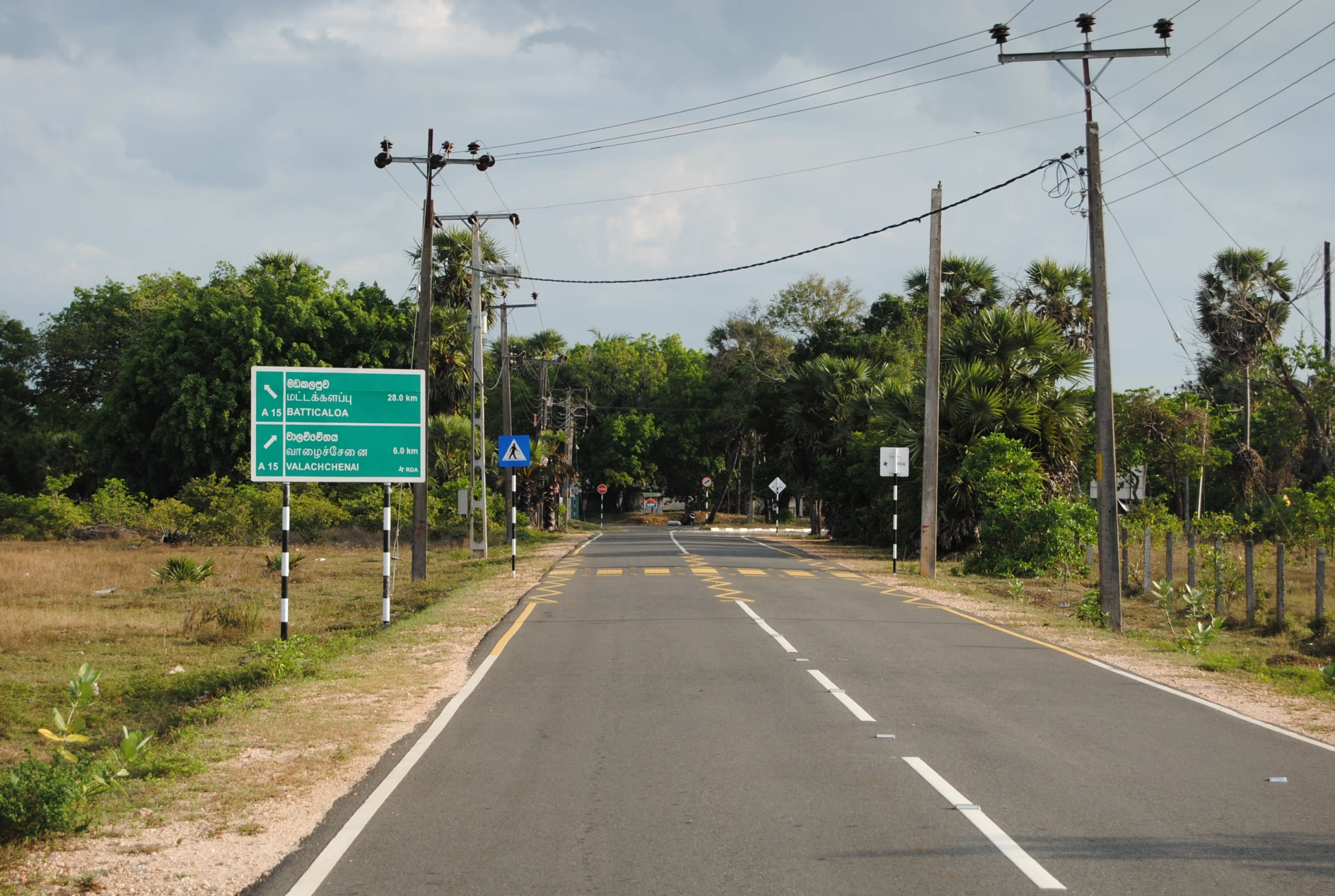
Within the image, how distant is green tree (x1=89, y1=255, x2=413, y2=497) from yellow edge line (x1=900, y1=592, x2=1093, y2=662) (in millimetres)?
30768

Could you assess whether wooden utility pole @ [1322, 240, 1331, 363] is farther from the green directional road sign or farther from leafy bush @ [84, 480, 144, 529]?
leafy bush @ [84, 480, 144, 529]

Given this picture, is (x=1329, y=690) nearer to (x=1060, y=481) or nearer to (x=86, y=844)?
(x=86, y=844)

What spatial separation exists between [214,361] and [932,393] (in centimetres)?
3043

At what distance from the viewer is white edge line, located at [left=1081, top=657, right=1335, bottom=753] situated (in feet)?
28.7

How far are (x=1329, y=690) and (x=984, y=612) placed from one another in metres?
6.91

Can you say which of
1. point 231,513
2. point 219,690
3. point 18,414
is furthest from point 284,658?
point 18,414

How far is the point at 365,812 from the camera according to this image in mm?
6324

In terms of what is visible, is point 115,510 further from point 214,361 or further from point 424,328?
point 424,328

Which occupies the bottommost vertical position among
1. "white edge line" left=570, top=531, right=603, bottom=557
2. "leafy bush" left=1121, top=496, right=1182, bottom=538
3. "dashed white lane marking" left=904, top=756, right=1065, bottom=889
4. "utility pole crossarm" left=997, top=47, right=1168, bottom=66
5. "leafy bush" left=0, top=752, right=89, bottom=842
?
"white edge line" left=570, top=531, right=603, bottom=557

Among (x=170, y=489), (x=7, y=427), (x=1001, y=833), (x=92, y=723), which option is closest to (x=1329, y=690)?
(x=1001, y=833)

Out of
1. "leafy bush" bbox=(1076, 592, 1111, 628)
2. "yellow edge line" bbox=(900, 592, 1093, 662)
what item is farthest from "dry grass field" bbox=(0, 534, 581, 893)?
"leafy bush" bbox=(1076, 592, 1111, 628)

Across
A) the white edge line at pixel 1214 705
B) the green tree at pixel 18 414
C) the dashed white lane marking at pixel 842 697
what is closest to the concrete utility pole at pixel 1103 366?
the white edge line at pixel 1214 705

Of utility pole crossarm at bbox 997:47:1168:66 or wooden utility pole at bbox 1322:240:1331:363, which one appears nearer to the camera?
utility pole crossarm at bbox 997:47:1168:66

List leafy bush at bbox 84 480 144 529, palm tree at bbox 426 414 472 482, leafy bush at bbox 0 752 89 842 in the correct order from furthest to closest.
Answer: palm tree at bbox 426 414 472 482, leafy bush at bbox 84 480 144 529, leafy bush at bbox 0 752 89 842
